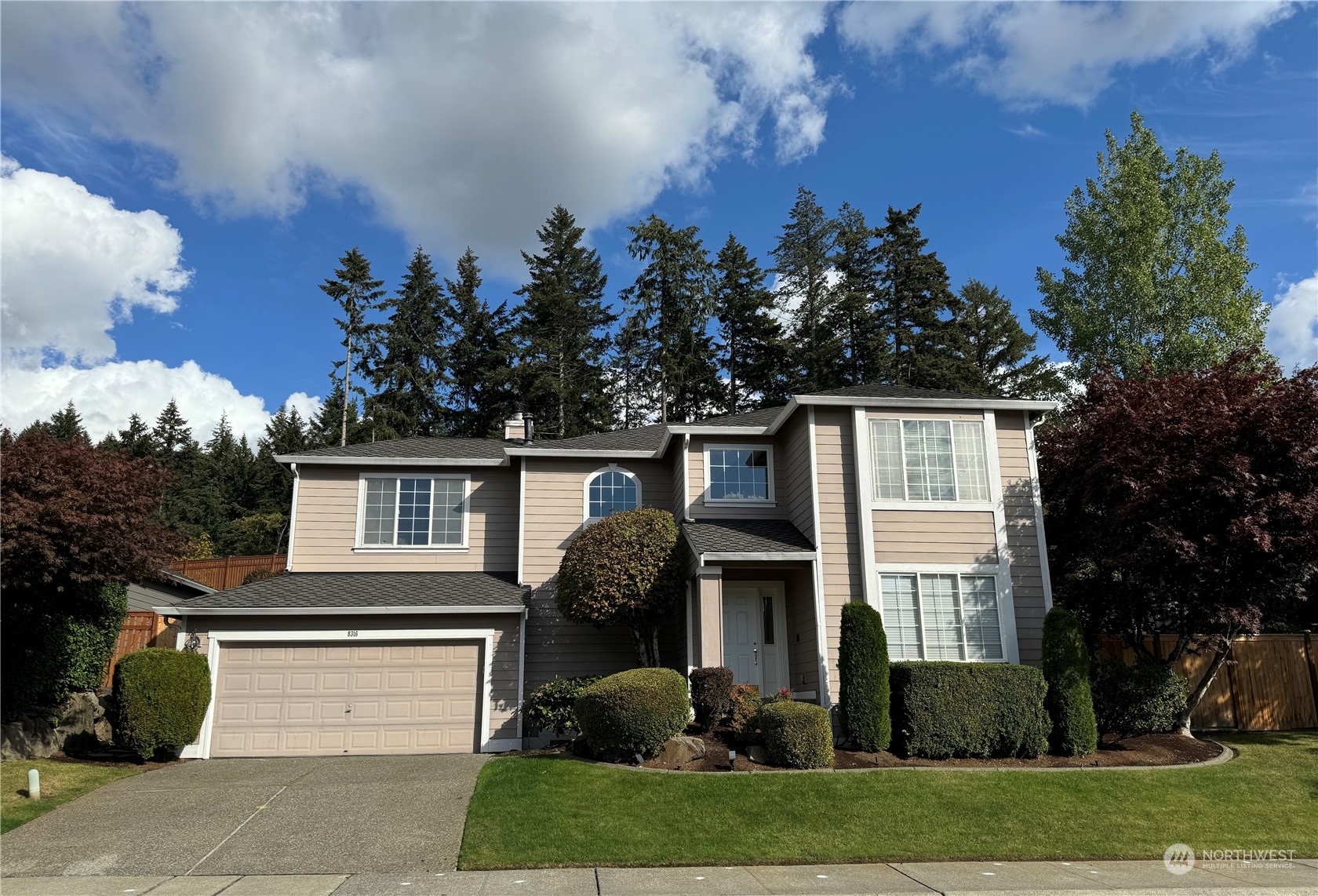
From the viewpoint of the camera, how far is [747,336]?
32938 millimetres

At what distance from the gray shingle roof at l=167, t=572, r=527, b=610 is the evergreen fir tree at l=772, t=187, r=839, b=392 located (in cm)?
1777

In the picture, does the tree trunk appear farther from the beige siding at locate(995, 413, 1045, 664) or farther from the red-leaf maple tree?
the beige siding at locate(995, 413, 1045, 664)

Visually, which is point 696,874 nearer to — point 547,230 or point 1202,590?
point 1202,590

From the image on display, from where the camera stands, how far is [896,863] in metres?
8.04

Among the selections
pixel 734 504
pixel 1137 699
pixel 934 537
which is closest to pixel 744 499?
pixel 734 504

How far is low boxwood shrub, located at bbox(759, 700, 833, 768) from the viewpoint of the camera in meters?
11.1

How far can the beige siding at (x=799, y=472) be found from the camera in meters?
14.3

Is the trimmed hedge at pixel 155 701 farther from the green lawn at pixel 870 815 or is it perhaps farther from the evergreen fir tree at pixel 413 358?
the evergreen fir tree at pixel 413 358

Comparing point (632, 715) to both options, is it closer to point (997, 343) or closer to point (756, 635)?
point (756, 635)

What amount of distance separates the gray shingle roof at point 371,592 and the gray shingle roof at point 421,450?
2.36 m

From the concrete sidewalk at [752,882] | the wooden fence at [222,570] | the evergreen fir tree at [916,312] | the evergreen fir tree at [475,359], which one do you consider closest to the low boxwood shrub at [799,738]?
the concrete sidewalk at [752,882]

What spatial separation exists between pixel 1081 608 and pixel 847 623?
19.1 feet

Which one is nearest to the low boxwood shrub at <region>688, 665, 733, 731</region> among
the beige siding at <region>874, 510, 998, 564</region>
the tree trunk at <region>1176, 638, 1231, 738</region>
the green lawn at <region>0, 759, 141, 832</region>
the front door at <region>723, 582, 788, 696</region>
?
the front door at <region>723, 582, 788, 696</region>

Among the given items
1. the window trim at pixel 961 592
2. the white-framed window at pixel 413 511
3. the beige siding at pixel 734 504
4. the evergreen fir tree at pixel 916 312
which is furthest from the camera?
the evergreen fir tree at pixel 916 312
